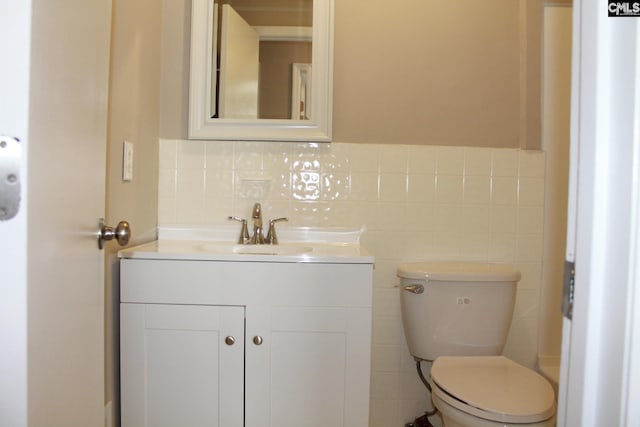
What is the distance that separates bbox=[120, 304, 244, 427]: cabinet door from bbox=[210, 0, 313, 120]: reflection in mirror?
79cm

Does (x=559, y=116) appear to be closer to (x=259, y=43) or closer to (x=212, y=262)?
(x=259, y=43)

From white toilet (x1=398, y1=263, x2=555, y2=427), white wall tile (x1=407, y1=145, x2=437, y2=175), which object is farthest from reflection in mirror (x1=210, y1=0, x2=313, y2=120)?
white toilet (x1=398, y1=263, x2=555, y2=427)

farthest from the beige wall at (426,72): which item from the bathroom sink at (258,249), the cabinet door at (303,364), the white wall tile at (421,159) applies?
the cabinet door at (303,364)

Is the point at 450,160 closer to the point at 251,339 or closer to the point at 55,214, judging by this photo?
the point at 251,339

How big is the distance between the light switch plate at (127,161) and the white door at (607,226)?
1.26m

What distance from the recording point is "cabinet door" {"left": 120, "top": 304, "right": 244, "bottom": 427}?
133 centimetres

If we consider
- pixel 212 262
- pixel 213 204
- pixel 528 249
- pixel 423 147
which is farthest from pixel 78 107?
pixel 528 249

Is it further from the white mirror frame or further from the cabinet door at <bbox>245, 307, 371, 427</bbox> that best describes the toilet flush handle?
the white mirror frame

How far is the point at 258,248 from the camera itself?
1610 millimetres

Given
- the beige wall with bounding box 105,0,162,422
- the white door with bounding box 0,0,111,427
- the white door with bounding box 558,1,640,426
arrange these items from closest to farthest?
the white door with bounding box 558,1,640,426 < the white door with bounding box 0,0,111,427 < the beige wall with bounding box 105,0,162,422

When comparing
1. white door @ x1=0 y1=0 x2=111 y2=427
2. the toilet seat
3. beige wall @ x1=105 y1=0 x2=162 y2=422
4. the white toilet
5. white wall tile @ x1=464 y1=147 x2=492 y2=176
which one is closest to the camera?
white door @ x1=0 y1=0 x2=111 y2=427

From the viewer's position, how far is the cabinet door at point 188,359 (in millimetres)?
1334

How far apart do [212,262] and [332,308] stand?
1.25 ft

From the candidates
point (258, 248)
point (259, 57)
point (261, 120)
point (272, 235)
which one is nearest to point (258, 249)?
point (258, 248)
